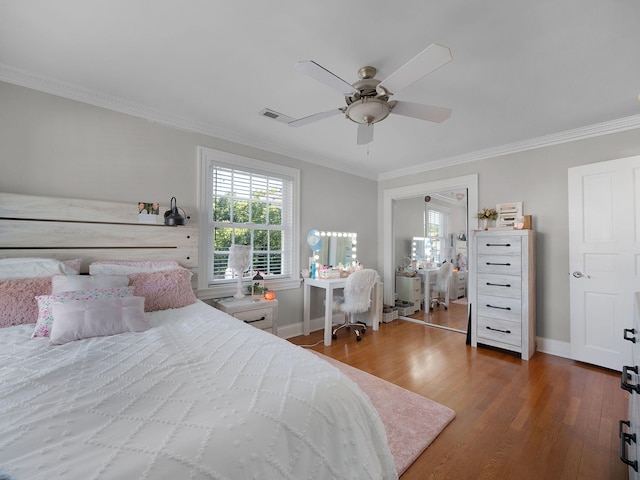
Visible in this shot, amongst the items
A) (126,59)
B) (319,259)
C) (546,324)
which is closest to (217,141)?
(126,59)

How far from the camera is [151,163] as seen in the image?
8.92ft

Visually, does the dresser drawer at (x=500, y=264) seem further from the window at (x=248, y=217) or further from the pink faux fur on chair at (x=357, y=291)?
the window at (x=248, y=217)

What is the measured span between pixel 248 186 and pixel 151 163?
3.42 ft

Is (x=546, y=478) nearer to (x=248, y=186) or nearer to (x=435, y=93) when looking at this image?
(x=435, y=93)

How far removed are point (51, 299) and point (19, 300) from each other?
0.25 m

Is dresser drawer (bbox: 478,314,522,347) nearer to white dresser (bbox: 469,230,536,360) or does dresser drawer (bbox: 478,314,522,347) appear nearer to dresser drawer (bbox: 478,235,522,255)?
white dresser (bbox: 469,230,536,360)

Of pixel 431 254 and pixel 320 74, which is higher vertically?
pixel 320 74

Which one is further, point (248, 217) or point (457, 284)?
point (457, 284)

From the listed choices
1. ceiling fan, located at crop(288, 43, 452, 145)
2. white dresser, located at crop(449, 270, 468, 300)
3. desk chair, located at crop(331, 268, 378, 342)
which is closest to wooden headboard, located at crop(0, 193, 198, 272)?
ceiling fan, located at crop(288, 43, 452, 145)

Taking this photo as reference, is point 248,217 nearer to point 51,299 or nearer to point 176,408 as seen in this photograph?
point 51,299

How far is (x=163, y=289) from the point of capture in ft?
7.37

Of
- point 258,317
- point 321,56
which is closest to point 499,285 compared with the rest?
point 258,317

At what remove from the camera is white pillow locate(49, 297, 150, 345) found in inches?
59.5

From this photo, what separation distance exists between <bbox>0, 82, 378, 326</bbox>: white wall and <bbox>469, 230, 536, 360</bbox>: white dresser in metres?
2.97
